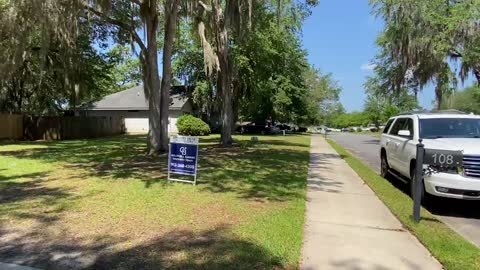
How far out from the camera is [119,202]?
26.3ft

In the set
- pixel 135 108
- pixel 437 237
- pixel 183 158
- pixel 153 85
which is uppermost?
pixel 153 85

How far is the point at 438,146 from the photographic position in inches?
336

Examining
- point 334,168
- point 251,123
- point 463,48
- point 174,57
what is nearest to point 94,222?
point 334,168

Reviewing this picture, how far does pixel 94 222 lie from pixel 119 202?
1.37 m

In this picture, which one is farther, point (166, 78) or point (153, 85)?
point (166, 78)

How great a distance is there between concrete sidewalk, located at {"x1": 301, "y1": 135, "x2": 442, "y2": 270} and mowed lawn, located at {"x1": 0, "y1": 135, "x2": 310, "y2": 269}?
25 cm

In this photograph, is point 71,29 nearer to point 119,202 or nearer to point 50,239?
point 119,202

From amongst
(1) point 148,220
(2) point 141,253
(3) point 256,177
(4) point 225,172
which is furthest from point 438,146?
(2) point 141,253

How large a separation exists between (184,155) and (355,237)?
4730mm

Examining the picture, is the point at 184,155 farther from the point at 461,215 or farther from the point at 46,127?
the point at 46,127

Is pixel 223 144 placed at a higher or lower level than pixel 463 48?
lower

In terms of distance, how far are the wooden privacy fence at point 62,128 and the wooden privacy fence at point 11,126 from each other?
0.40m

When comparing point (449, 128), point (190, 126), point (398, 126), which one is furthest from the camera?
point (190, 126)

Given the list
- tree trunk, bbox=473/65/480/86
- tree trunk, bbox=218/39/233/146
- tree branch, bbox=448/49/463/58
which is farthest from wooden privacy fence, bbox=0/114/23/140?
tree trunk, bbox=473/65/480/86
